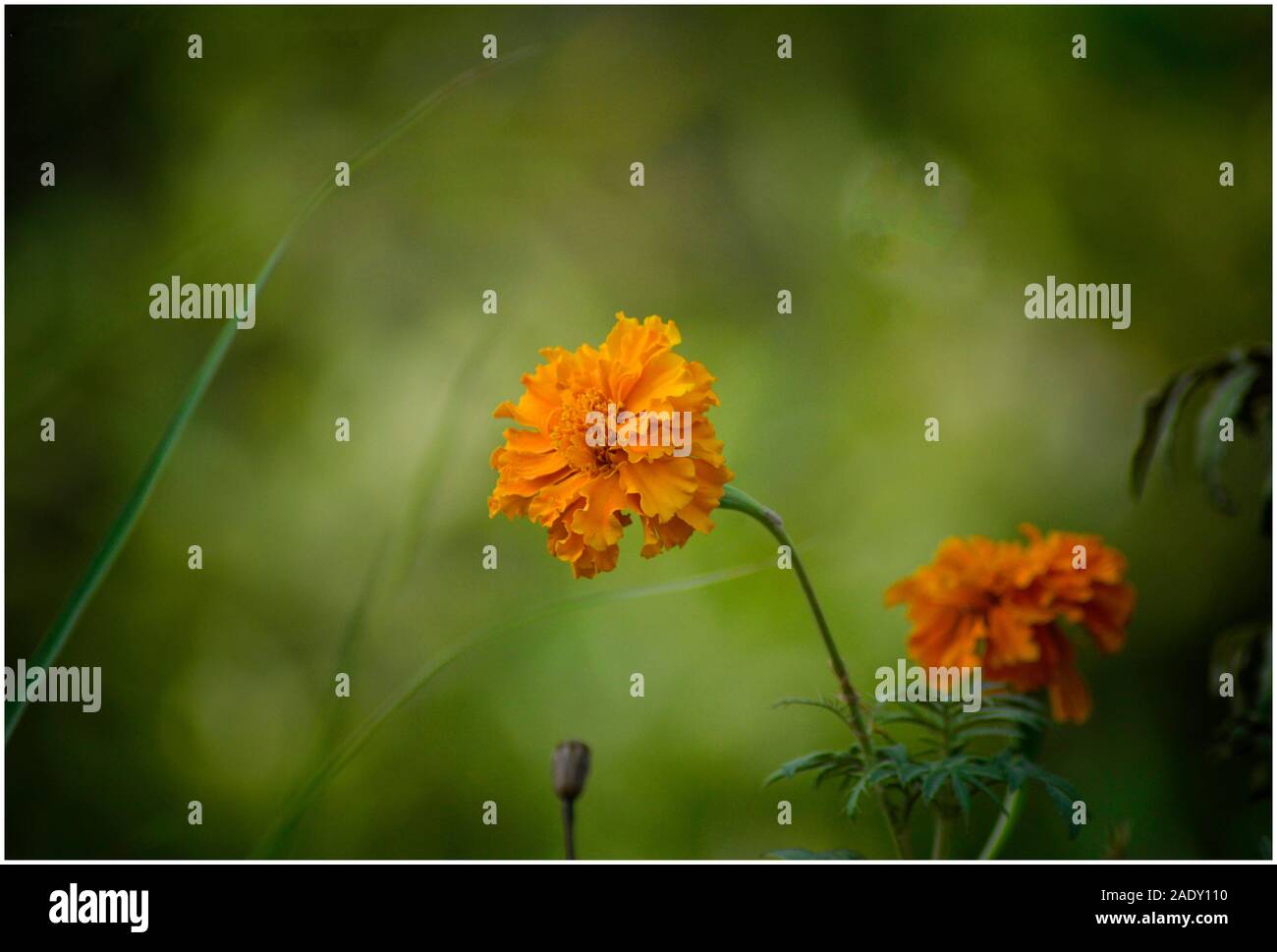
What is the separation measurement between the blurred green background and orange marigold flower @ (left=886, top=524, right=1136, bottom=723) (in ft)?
0.66

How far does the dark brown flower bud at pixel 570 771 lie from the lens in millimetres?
779

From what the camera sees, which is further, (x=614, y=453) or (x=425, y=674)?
(x=425, y=674)

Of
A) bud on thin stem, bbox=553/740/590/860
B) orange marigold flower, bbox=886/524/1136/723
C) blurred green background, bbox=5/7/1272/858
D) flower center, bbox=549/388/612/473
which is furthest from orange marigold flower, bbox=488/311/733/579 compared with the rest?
blurred green background, bbox=5/7/1272/858

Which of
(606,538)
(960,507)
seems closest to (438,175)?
(606,538)

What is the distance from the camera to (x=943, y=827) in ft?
2.86

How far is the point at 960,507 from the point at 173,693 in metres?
0.85

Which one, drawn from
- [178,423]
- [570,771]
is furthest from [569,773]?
[178,423]

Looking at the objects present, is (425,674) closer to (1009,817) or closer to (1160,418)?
(1009,817)

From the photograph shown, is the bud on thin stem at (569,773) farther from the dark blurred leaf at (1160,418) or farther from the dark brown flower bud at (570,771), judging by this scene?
the dark blurred leaf at (1160,418)

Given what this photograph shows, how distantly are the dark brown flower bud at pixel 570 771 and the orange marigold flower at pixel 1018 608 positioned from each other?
0.33 m

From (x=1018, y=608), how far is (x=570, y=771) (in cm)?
41

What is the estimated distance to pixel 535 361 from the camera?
1.19 metres

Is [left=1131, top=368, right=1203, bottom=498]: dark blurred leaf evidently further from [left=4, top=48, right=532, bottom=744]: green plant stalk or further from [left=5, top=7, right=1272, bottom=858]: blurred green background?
[left=4, top=48, right=532, bottom=744]: green plant stalk
